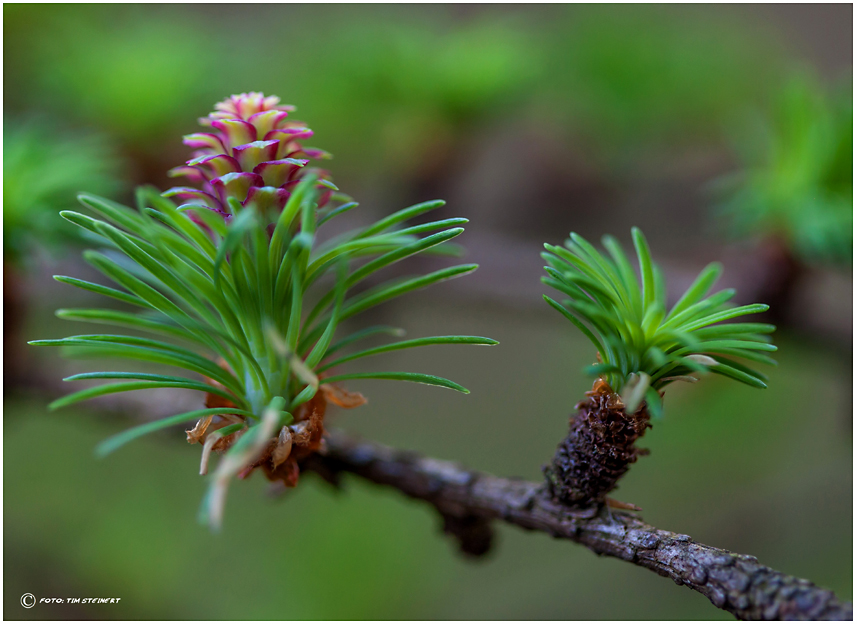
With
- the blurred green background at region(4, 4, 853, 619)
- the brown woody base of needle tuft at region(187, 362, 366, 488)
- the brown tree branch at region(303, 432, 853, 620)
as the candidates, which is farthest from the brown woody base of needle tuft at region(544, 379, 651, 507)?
the blurred green background at region(4, 4, 853, 619)

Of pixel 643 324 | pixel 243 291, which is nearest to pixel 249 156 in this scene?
pixel 243 291

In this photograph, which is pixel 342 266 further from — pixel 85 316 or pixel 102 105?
pixel 102 105

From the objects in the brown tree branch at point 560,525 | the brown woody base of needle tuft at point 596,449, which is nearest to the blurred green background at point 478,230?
the brown tree branch at point 560,525

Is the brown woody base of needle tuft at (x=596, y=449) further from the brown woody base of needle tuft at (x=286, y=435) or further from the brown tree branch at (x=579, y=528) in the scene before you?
the brown woody base of needle tuft at (x=286, y=435)

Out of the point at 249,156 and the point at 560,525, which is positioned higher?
the point at 249,156

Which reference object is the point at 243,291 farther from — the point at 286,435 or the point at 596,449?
the point at 596,449

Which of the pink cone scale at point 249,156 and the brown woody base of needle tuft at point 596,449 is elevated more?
the pink cone scale at point 249,156
